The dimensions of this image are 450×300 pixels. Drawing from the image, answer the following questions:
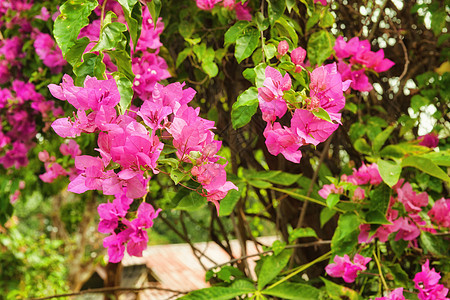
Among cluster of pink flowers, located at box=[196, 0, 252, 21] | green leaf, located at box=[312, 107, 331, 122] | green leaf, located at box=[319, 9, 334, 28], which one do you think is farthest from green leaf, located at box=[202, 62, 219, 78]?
green leaf, located at box=[312, 107, 331, 122]

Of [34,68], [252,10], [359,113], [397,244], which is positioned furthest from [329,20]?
[34,68]

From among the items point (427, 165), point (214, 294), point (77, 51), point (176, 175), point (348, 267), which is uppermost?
point (77, 51)

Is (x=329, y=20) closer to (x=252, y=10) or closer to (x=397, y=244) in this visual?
(x=252, y=10)

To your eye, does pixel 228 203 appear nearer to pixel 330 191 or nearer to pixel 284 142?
pixel 330 191

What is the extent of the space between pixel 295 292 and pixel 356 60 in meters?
0.55

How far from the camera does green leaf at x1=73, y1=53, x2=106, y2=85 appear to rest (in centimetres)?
59

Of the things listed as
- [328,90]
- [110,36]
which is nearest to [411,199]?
[328,90]

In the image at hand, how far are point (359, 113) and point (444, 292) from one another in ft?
1.81

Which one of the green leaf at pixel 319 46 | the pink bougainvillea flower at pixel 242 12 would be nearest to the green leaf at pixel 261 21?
the pink bougainvillea flower at pixel 242 12

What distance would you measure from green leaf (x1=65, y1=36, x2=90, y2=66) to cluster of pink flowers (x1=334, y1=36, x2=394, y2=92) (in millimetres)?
612

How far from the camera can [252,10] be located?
0.92 metres

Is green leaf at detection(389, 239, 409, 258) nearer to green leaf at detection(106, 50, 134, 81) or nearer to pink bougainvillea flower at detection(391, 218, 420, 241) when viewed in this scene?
pink bougainvillea flower at detection(391, 218, 420, 241)

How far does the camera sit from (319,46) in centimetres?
100

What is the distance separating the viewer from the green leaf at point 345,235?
92cm
